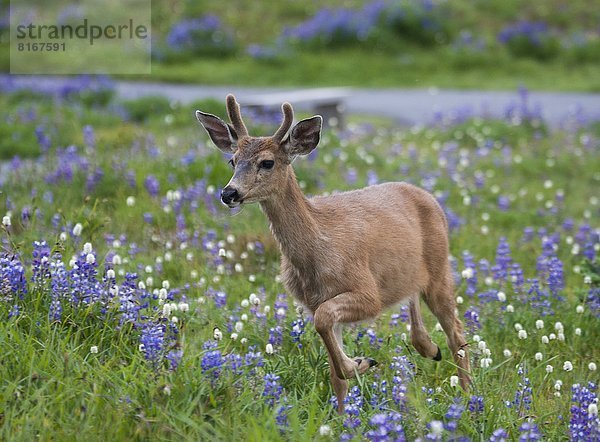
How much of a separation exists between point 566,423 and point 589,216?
4.49 meters

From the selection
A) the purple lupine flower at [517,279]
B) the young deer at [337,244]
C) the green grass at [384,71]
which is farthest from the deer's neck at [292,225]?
the green grass at [384,71]

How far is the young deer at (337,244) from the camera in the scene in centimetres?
474

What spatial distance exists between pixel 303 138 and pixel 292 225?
1.48 feet

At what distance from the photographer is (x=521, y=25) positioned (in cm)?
1802

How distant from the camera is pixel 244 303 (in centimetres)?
555

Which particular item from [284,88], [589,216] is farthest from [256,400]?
[284,88]

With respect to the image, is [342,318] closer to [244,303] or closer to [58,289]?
[244,303]

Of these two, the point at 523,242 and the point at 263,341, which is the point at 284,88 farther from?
the point at 263,341

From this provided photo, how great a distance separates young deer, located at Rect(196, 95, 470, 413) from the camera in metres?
4.74

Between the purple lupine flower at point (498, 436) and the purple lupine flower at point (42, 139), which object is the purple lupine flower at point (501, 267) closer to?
the purple lupine flower at point (498, 436)

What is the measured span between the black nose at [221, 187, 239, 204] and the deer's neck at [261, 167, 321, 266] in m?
0.36

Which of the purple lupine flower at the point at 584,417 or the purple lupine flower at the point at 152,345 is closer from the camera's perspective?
the purple lupine flower at the point at 584,417

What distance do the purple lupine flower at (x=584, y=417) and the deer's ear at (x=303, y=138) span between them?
5.75 feet

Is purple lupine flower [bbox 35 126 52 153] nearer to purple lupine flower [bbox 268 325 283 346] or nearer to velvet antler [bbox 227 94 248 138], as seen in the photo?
velvet antler [bbox 227 94 248 138]
